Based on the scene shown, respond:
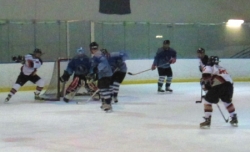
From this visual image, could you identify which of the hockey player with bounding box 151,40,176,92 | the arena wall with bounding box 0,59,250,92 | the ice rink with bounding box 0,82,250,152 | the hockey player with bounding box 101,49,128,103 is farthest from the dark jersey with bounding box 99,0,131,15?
the hockey player with bounding box 101,49,128,103

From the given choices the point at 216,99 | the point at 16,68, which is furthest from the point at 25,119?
the point at 16,68

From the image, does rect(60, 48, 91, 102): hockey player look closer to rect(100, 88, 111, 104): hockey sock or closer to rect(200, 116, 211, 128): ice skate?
rect(100, 88, 111, 104): hockey sock

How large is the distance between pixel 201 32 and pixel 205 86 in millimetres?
8267

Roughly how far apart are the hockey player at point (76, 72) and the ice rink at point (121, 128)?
0.21 m

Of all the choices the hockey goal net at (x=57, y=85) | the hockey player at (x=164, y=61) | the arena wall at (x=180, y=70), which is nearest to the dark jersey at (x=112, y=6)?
the arena wall at (x=180, y=70)

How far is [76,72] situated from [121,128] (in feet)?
9.96

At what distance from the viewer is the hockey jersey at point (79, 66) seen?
8.65 m

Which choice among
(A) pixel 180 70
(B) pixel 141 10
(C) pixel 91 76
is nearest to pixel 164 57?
(C) pixel 91 76

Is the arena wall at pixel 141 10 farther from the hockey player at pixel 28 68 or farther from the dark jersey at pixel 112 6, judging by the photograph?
the hockey player at pixel 28 68

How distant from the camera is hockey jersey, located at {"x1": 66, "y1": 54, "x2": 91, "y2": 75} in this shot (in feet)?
28.4

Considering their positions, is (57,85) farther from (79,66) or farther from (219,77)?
(219,77)

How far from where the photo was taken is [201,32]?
14.0 metres

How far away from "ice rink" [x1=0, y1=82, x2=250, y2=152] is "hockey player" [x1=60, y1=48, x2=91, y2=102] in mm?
213

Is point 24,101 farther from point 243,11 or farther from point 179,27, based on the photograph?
point 243,11
